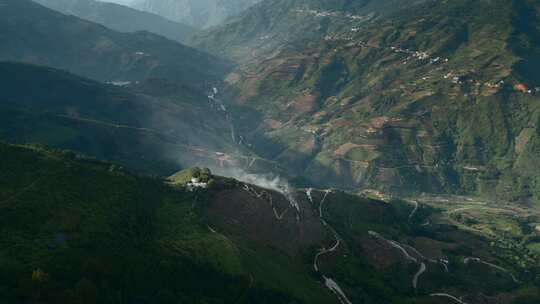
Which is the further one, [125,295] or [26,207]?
[26,207]

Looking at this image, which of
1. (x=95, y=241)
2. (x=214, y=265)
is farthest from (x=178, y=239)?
(x=95, y=241)

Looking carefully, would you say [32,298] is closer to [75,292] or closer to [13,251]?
[75,292]

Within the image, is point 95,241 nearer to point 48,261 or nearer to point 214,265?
point 48,261

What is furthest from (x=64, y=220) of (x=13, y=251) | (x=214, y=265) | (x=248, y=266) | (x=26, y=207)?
(x=248, y=266)

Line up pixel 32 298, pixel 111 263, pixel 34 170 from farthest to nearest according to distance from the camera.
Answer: pixel 34 170, pixel 111 263, pixel 32 298

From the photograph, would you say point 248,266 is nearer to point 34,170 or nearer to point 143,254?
point 143,254

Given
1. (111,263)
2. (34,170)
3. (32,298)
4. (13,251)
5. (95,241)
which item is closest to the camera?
(32,298)

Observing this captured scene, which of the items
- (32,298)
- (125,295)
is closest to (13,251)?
(32,298)

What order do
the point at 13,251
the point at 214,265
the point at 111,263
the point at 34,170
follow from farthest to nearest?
the point at 34,170, the point at 214,265, the point at 111,263, the point at 13,251

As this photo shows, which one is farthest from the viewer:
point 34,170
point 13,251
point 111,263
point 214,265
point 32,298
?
point 34,170
